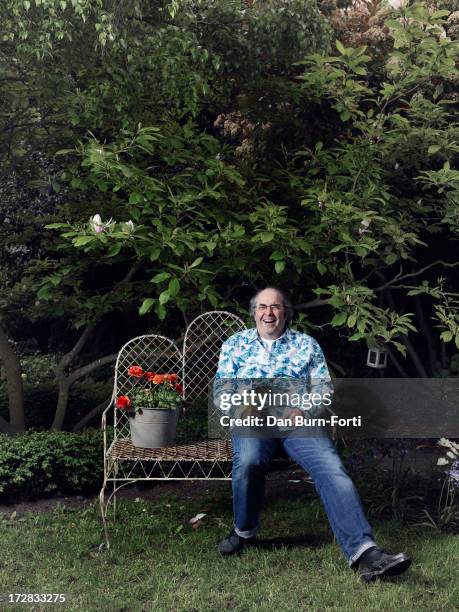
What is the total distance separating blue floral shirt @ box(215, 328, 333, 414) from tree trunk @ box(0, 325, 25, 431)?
2060mm

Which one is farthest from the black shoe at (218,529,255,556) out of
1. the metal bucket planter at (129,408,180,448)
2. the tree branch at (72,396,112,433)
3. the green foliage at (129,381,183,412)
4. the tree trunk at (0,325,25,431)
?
the tree trunk at (0,325,25,431)

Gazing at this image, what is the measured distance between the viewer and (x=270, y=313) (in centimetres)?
379

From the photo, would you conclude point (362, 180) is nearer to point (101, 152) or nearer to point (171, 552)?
point (101, 152)

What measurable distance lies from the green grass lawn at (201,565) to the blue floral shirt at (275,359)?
81 centimetres

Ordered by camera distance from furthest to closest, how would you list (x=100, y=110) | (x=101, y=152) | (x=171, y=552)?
(x=100, y=110), (x=101, y=152), (x=171, y=552)

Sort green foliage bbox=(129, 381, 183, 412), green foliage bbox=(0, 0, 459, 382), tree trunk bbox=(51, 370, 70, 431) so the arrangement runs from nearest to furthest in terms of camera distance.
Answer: green foliage bbox=(129, 381, 183, 412)
green foliage bbox=(0, 0, 459, 382)
tree trunk bbox=(51, 370, 70, 431)

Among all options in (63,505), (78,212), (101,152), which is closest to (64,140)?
(78,212)

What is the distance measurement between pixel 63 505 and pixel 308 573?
1.66 metres

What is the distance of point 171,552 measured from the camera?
12.3ft

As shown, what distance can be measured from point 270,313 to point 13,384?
2.34 m

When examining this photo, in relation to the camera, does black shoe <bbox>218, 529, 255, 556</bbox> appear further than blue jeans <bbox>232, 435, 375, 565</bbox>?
Yes

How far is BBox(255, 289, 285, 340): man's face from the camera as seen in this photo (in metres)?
3.78

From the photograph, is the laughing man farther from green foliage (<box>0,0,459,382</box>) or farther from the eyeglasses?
green foliage (<box>0,0,459,382</box>)

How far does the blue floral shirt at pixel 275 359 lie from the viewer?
3.80m
